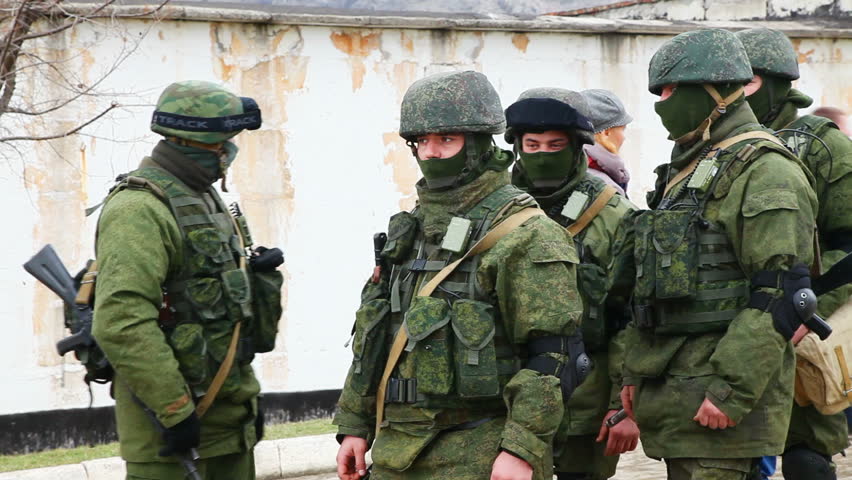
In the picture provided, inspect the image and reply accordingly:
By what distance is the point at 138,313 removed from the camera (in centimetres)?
432

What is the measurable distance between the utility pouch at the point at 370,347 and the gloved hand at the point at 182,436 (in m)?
0.61

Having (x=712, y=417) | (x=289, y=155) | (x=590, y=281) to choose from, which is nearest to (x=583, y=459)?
(x=590, y=281)

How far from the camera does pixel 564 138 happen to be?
539cm

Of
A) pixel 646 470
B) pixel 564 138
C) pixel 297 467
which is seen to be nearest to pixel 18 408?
pixel 297 467

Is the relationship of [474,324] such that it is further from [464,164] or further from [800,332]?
[800,332]

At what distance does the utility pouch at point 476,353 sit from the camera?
13.0 feet

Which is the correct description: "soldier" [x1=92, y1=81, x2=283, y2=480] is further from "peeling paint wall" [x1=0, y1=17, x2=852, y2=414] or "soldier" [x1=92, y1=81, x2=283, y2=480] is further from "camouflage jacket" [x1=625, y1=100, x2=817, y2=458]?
"peeling paint wall" [x1=0, y1=17, x2=852, y2=414]

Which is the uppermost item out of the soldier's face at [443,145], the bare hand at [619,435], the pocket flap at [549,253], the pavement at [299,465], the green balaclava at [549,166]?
the soldier's face at [443,145]

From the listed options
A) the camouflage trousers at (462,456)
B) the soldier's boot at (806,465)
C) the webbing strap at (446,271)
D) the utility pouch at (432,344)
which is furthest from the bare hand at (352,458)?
the soldier's boot at (806,465)

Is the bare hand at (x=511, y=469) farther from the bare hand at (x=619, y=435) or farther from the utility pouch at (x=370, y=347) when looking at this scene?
the bare hand at (x=619, y=435)

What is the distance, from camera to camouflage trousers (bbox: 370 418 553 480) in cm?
404

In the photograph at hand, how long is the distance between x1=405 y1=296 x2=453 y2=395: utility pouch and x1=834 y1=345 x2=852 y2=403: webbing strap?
1.89 metres

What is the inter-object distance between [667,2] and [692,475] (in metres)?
13.3

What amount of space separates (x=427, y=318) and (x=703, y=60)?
1.57 m
